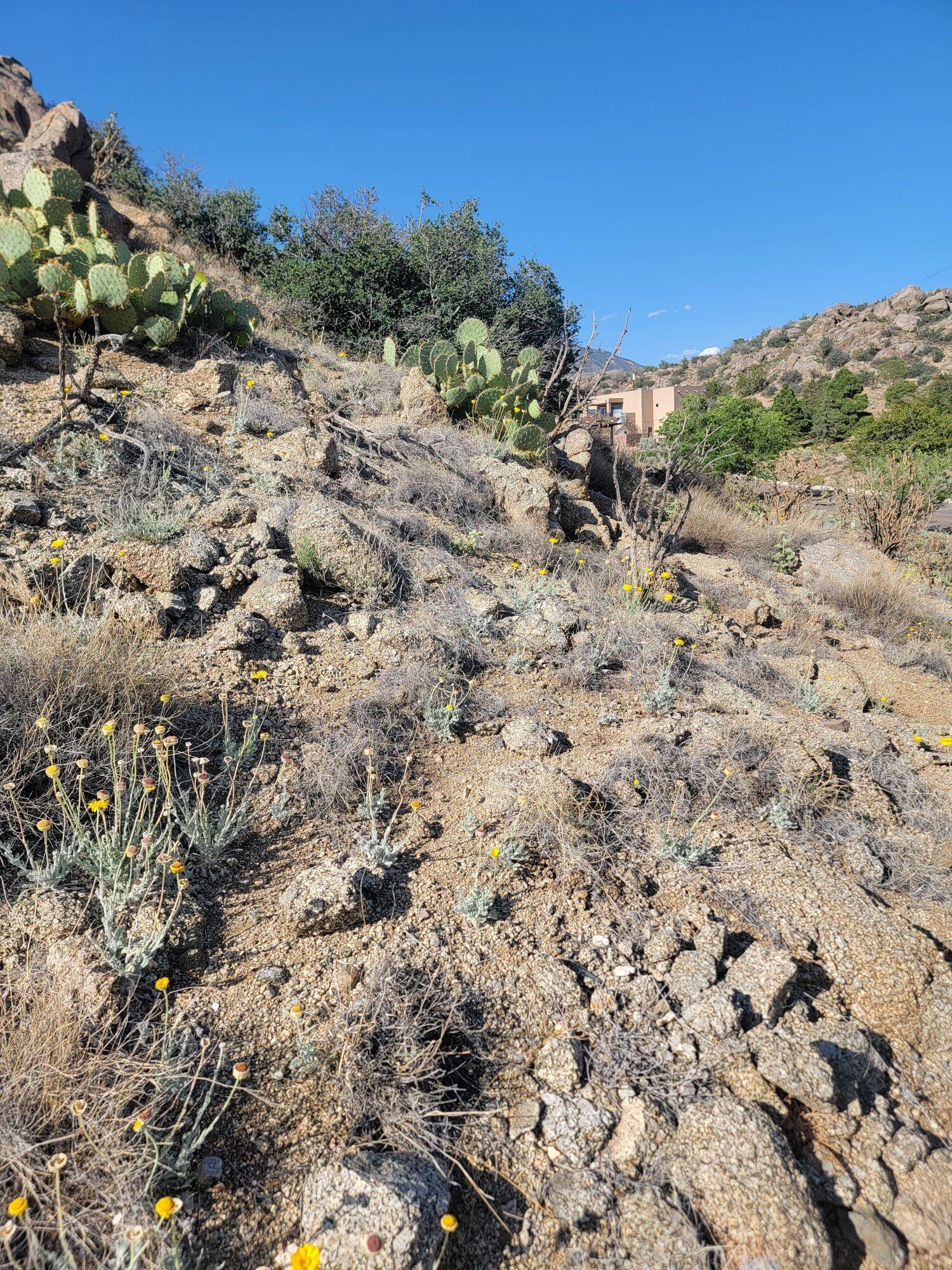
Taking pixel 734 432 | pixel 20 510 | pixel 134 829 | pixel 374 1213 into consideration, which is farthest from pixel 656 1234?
pixel 734 432

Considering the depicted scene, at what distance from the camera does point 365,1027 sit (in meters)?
1.74

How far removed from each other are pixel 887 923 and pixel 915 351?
47429 millimetres

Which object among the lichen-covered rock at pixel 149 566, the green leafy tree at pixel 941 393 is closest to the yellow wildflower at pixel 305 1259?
the lichen-covered rock at pixel 149 566

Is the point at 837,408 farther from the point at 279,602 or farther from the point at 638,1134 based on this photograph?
the point at 638,1134

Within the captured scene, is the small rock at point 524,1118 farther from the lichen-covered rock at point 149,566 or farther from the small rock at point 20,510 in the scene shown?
the small rock at point 20,510

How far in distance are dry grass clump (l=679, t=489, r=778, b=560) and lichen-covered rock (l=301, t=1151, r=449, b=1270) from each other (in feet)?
21.8

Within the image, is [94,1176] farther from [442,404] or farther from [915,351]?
[915,351]

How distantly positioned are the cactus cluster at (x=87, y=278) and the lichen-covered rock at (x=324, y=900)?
17.0 ft

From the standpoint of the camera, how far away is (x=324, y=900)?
6.75 ft

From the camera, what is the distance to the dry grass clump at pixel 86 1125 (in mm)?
1303

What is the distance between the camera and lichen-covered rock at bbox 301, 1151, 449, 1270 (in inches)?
52.0

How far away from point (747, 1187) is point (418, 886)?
Result: 1.21m

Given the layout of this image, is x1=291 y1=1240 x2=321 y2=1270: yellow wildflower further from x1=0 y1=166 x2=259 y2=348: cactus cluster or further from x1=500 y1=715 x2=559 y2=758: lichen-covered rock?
x1=0 y1=166 x2=259 y2=348: cactus cluster

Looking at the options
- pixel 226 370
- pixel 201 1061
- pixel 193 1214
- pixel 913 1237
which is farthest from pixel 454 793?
pixel 226 370
